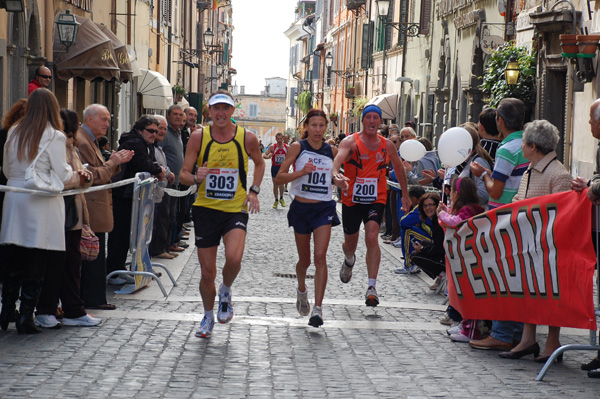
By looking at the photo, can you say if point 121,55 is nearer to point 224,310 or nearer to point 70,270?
A: point 70,270

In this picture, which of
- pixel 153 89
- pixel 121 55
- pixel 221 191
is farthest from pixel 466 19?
pixel 221 191

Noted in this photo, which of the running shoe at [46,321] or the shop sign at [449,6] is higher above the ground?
the shop sign at [449,6]

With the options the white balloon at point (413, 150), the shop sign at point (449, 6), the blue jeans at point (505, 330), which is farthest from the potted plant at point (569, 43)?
the shop sign at point (449, 6)

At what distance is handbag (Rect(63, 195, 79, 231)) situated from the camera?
843 centimetres

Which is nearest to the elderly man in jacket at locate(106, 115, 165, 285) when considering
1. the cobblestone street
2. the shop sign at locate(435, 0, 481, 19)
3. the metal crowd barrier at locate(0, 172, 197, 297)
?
the metal crowd barrier at locate(0, 172, 197, 297)

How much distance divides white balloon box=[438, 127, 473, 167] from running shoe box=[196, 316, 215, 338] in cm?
268

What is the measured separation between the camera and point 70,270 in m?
8.62

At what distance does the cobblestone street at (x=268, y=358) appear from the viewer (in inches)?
259

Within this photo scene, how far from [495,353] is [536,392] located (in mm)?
1469

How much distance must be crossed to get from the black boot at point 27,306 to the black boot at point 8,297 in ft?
0.32

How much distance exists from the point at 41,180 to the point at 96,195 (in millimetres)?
1743

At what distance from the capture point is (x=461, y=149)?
9.56m

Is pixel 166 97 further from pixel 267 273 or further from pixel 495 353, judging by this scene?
pixel 495 353

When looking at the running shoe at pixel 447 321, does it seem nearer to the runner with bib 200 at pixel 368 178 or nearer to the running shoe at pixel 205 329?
the runner with bib 200 at pixel 368 178
